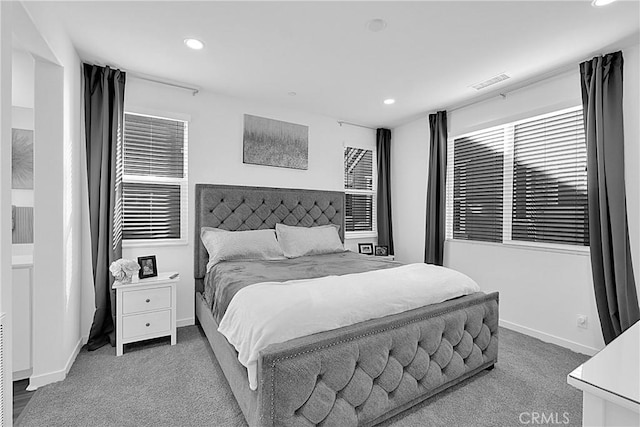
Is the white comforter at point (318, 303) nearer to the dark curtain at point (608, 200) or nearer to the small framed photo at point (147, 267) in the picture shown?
the dark curtain at point (608, 200)

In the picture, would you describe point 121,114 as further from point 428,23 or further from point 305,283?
point 428,23

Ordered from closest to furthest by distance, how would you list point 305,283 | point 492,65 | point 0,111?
point 0,111 → point 305,283 → point 492,65

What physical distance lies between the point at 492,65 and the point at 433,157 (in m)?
1.42

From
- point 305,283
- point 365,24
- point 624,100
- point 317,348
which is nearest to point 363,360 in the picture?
point 317,348

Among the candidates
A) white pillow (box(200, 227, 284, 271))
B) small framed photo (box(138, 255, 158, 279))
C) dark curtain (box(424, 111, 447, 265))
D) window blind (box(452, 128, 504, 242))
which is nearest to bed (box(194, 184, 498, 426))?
white pillow (box(200, 227, 284, 271))

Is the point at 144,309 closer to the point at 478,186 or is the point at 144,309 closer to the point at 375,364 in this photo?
the point at 375,364

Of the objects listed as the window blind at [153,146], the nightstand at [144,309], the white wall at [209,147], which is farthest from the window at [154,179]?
the nightstand at [144,309]

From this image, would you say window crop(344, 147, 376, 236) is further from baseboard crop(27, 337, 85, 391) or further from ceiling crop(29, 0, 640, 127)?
baseboard crop(27, 337, 85, 391)

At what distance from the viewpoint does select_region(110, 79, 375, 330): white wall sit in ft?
10.5

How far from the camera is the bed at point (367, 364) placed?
4.65ft

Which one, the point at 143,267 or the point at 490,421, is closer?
the point at 490,421

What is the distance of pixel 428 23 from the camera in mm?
2146

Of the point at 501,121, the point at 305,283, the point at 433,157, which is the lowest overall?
the point at 305,283

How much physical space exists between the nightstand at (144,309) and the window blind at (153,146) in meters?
1.19
